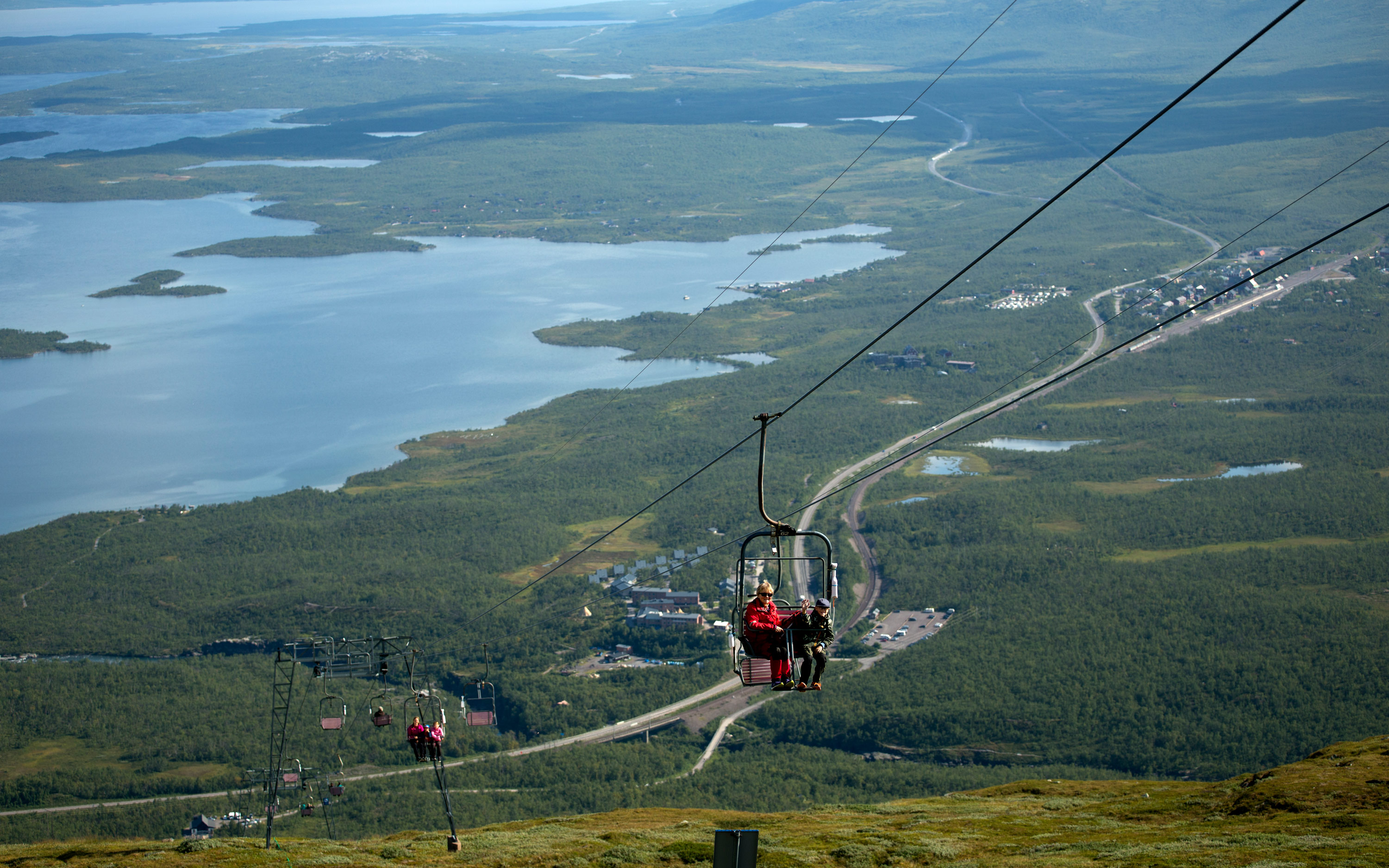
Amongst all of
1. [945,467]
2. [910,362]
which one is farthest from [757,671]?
[910,362]

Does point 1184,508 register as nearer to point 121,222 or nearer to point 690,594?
point 690,594

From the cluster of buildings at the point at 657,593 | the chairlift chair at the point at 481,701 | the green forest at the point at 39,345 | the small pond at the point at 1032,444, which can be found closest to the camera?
the chairlift chair at the point at 481,701

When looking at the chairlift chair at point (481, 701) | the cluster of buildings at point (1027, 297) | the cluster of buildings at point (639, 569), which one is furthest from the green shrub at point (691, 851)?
Answer: the cluster of buildings at point (1027, 297)

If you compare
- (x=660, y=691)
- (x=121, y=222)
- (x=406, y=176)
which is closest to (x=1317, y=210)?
(x=660, y=691)

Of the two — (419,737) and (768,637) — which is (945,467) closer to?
(419,737)

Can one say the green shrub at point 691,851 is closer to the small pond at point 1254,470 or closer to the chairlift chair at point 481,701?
the chairlift chair at point 481,701

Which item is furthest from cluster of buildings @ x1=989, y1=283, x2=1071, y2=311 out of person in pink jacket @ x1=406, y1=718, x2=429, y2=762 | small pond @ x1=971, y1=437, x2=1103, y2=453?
person in pink jacket @ x1=406, y1=718, x2=429, y2=762
